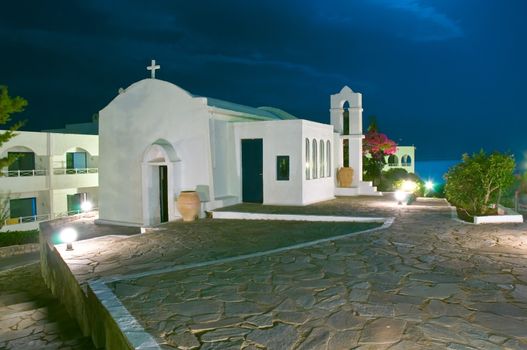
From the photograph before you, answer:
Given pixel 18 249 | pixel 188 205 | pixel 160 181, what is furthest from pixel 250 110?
pixel 18 249

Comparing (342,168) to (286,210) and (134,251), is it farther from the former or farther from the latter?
(134,251)

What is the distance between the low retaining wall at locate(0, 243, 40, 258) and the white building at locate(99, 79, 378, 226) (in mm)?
6069

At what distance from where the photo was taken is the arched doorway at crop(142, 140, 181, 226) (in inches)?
625

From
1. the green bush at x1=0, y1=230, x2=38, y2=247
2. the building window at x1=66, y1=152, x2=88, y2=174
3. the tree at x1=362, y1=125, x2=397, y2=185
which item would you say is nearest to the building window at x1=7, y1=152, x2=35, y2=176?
the building window at x1=66, y1=152, x2=88, y2=174

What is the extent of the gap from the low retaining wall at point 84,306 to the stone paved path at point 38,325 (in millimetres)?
174

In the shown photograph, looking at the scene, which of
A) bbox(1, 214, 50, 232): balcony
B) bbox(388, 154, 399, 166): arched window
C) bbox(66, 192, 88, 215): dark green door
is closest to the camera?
bbox(1, 214, 50, 232): balcony

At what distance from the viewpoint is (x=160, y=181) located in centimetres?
1717

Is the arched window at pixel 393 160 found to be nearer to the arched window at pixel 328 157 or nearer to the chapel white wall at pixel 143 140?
the arched window at pixel 328 157

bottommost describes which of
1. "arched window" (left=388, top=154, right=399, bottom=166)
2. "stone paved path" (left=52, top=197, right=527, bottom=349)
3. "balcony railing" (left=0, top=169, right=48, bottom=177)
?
"stone paved path" (left=52, top=197, right=527, bottom=349)

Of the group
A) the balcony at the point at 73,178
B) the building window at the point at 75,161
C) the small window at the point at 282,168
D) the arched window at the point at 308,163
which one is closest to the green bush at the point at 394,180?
the arched window at the point at 308,163

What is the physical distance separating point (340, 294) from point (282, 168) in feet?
36.5

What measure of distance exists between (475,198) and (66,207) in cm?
2630

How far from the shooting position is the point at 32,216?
89.4 ft

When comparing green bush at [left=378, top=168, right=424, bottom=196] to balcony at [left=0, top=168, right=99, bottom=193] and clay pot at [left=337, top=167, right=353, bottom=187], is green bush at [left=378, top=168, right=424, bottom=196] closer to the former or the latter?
clay pot at [left=337, top=167, right=353, bottom=187]
